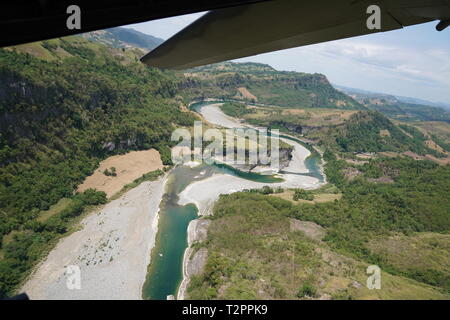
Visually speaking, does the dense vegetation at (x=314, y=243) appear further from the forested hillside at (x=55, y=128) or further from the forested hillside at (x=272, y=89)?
the forested hillside at (x=272, y=89)

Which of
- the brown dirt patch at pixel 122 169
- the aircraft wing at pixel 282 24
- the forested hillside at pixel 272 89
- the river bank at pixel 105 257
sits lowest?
the river bank at pixel 105 257

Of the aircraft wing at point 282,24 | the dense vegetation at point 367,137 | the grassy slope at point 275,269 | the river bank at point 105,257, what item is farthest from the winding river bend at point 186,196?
the aircraft wing at point 282,24

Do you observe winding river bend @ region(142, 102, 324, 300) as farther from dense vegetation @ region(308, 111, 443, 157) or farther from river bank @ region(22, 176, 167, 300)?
dense vegetation @ region(308, 111, 443, 157)

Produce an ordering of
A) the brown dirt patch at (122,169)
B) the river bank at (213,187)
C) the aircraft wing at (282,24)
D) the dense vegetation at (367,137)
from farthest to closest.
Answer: the dense vegetation at (367,137) → the brown dirt patch at (122,169) → the river bank at (213,187) → the aircraft wing at (282,24)

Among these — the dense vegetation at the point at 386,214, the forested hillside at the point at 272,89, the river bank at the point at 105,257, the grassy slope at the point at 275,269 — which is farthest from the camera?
the forested hillside at the point at 272,89

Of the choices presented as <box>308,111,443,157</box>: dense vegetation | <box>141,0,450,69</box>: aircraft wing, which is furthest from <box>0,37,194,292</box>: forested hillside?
<box>308,111,443,157</box>: dense vegetation

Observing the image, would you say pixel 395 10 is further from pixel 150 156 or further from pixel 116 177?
pixel 150 156

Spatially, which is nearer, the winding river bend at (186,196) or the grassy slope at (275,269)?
the grassy slope at (275,269)
